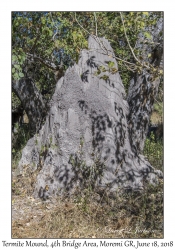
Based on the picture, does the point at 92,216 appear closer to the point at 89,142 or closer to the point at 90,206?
the point at 90,206

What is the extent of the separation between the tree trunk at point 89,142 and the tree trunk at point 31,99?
7.24 ft

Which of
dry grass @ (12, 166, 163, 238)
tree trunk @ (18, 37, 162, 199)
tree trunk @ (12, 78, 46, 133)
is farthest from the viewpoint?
tree trunk @ (12, 78, 46, 133)

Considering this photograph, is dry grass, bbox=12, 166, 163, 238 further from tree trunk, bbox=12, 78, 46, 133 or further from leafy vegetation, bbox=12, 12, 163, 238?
tree trunk, bbox=12, 78, 46, 133

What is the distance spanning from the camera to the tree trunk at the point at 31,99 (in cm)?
743

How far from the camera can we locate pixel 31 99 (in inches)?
295

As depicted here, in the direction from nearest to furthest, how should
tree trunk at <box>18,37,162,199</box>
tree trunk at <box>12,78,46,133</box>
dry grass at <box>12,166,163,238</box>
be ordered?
1. dry grass at <box>12,166,163,238</box>
2. tree trunk at <box>18,37,162,199</box>
3. tree trunk at <box>12,78,46,133</box>

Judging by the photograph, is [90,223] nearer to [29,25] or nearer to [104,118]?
[104,118]

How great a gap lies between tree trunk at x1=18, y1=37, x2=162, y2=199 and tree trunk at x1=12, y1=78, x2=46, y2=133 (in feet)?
7.24

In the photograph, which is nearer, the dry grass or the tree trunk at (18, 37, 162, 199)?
the dry grass

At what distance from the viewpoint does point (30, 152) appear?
19.1ft

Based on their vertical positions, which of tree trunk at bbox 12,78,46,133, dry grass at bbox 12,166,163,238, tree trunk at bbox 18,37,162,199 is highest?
tree trunk at bbox 12,78,46,133

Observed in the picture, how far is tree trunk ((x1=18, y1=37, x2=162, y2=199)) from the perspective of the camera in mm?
4965

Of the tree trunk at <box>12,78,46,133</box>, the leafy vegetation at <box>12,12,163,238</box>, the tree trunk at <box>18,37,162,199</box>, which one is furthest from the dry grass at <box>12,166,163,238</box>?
the tree trunk at <box>12,78,46,133</box>

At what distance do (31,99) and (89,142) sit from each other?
9.33ft
